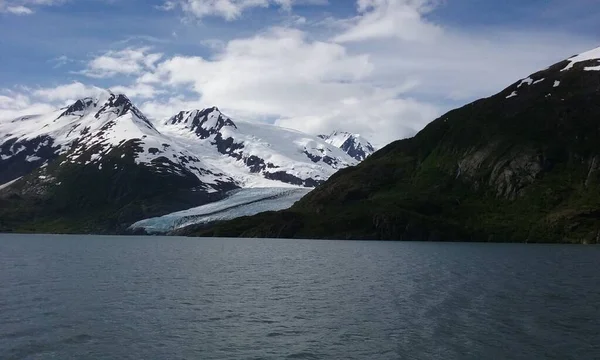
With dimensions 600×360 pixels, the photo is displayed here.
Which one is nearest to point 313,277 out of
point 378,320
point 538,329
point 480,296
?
point 480,296

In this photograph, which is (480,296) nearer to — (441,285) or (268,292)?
(441,285)

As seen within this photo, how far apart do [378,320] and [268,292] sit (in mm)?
20256

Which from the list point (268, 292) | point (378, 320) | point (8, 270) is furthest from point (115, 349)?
point (8, 270)

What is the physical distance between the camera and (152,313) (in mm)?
53625

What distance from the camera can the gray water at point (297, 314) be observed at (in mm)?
40531

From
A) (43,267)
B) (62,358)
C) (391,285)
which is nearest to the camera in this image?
(62,358)

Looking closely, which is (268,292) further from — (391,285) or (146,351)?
(146,351)

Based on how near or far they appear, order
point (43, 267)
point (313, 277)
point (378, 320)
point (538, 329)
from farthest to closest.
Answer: point (43, 267) → point (313, 277) → point (378, 320) → point (538, 329)

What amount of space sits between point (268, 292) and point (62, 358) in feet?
110

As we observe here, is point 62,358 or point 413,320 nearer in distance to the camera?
point 62,358

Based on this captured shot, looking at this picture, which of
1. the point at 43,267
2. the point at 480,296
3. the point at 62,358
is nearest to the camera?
the point at 62,358

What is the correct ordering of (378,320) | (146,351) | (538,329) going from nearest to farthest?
(146,351), (538,329), (378,320)

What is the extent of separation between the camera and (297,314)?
177ft

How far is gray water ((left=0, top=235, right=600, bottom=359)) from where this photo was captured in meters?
40.5
